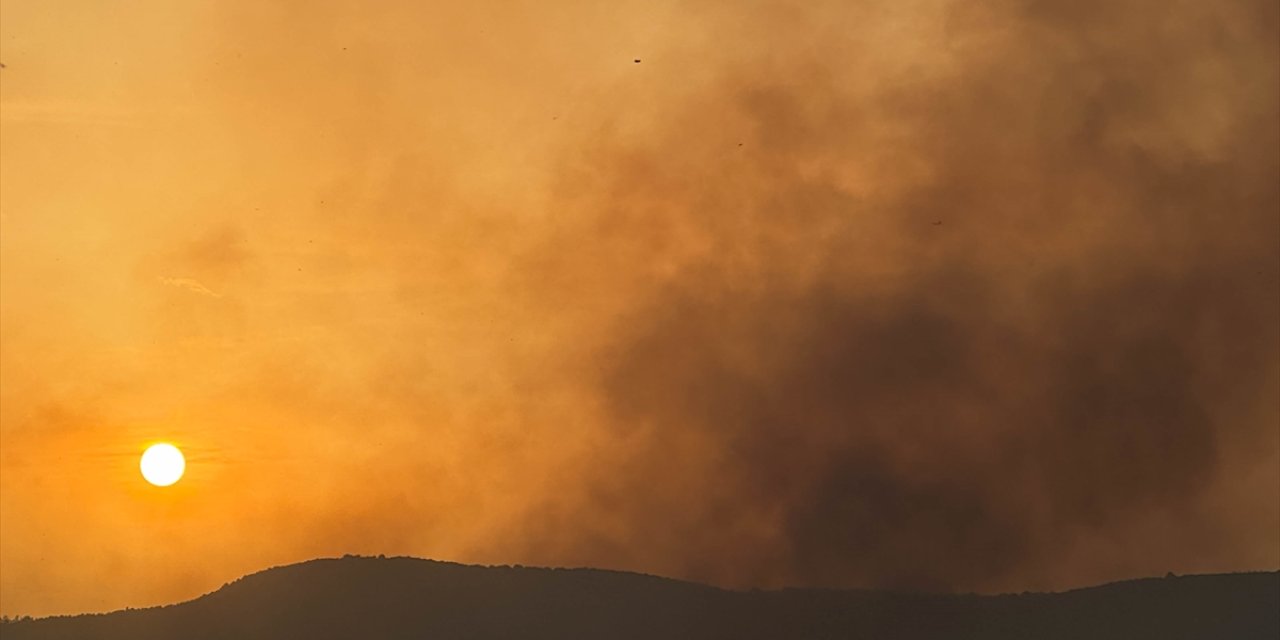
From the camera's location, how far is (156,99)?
13.1 ft

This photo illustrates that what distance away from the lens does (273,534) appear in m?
3.92

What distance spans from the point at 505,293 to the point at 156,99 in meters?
1.35

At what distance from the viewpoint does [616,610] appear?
3.90 metres

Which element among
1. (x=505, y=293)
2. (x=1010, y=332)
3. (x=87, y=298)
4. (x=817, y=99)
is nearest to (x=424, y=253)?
(x=505, y=293)

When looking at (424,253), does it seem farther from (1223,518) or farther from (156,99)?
(1223,518)

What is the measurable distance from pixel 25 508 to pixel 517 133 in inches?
81.8

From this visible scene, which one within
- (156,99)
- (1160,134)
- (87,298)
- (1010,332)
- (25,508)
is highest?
(156,99)

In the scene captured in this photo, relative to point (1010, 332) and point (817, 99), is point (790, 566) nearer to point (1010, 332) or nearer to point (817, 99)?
point (1010, 332)

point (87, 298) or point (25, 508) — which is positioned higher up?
point (87, 298)

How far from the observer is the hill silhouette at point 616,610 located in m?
3.86

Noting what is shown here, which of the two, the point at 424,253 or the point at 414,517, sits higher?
the point at 424,253

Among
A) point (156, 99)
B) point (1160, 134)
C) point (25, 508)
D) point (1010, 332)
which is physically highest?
point (156, 99)

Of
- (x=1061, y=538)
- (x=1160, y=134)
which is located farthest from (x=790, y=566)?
(x=1160, y=134)

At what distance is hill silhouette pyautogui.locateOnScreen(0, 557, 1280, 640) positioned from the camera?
386 centimetres
